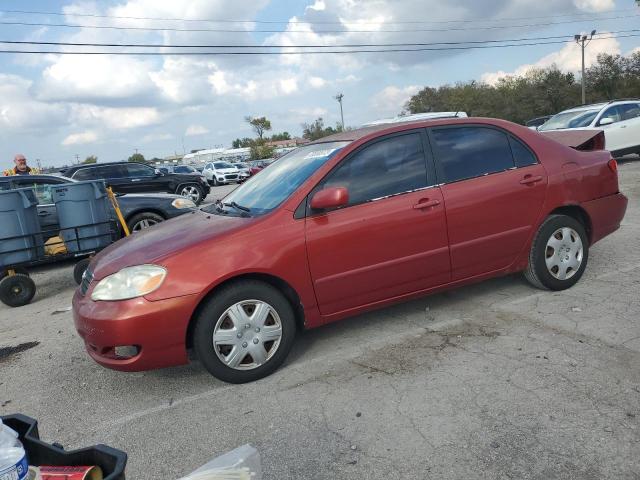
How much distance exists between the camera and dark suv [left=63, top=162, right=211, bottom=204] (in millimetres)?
14758

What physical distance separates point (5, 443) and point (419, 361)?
2.67m

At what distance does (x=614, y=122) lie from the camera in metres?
13.2

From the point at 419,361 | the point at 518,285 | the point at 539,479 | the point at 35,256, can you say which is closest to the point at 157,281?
the point at 419,361

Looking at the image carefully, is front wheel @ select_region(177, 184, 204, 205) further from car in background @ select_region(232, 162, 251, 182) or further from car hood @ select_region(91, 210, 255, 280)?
car in background @ select_region(232, 162, 251, 182)

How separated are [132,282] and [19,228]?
3.84 metres

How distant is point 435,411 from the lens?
2871mm

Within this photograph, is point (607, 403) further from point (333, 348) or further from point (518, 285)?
point (518, 285)

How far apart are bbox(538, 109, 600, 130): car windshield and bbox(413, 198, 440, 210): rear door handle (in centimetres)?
1092

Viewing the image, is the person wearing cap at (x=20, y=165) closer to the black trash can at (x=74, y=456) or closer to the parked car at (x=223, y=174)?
the black trash can at (x=74, y=456)

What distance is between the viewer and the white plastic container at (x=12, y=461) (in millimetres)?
1169

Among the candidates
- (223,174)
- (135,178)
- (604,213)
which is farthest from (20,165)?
(223,174)

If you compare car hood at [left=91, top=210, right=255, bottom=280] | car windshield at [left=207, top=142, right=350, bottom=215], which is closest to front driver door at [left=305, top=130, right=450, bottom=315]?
car windshield at [left=207, top=142, right=350, bottom=215]

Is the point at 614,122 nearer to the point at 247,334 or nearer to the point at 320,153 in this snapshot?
the point at 320,153

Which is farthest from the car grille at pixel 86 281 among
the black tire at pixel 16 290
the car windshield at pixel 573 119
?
the car windshield at pixel 573 119
